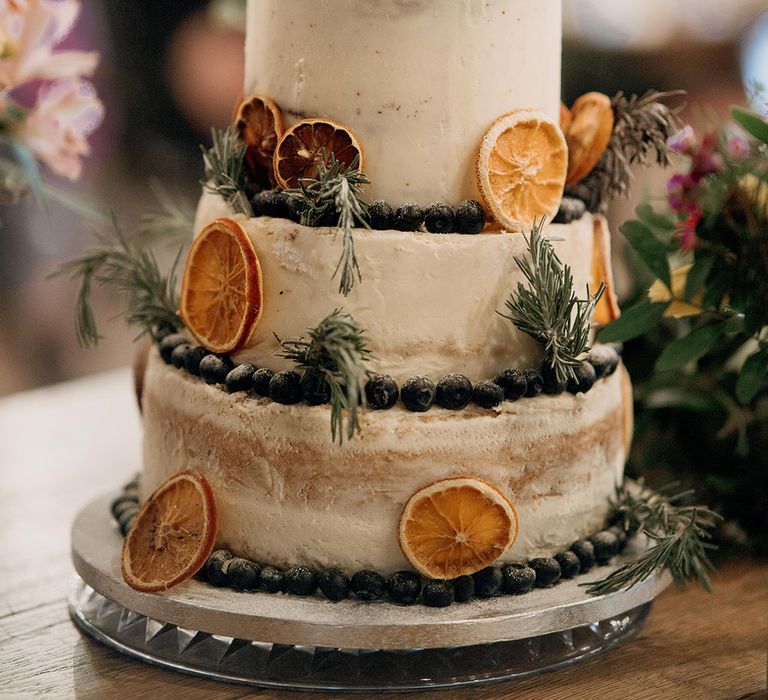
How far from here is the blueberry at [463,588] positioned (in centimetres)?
111

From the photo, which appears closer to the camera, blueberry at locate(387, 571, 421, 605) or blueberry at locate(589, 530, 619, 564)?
blueberry at locate(387, 571, 421, 605)

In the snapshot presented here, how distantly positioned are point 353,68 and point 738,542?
0.85 meters

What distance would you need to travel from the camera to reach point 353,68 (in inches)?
44.3

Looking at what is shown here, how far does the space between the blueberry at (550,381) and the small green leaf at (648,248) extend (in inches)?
7.6

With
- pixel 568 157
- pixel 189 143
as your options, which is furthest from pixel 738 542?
pixel 189 143

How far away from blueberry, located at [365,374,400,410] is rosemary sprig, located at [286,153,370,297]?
101mm

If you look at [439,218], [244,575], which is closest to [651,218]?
[439,218]

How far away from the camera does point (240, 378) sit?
1142mm

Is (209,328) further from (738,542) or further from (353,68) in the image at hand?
(738,542)

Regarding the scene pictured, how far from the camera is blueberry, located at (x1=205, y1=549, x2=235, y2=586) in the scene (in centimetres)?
114

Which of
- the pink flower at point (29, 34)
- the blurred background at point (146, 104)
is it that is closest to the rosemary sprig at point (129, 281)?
the pink flower at point (29, 34)

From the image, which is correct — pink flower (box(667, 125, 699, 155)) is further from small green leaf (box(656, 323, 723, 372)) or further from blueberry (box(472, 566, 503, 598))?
blueberry (box(472, 566, 503, 598))

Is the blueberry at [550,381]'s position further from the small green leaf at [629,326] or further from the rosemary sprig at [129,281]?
the rosemary sprig at [129,281]

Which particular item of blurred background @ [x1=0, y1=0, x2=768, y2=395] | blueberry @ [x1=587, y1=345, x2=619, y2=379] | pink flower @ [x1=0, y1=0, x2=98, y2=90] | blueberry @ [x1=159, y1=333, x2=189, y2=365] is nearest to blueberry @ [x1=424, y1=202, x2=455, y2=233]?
blueberry @ [x1=587, y1=345, x2=619, y2=379]
